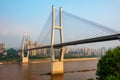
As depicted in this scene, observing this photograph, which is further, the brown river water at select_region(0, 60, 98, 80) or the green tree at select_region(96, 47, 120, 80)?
the brown river water at select_region(0, 60, 98, 80)

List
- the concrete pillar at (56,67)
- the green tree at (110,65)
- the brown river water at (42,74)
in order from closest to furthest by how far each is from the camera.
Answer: the green tree at (110,65) < the brown river water at (42,74) < the concrete pillar at (56,67)

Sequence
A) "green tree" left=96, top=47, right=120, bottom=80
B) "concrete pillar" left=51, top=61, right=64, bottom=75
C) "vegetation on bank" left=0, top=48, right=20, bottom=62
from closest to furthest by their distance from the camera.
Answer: "green tree" left=96, top=47, right=120, bottom=80 → "concrete pillar" left=51, top=61, right=64, bottom=75 → "vegetation on bank" left=0, top=48, right=20, bottom=62

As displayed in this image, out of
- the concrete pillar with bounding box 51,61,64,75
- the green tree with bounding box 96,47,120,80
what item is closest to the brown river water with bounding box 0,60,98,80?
the concrete pillar with bounding box 51,61,64,75

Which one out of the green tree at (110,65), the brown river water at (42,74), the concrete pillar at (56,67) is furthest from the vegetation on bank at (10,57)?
the green tree at (110,65)

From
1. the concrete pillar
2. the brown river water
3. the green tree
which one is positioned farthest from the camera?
the concrete pillar

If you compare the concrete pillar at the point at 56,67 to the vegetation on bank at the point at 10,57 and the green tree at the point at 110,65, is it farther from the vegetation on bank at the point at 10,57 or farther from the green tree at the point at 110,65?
the vegetation on bank at the point at 10,57

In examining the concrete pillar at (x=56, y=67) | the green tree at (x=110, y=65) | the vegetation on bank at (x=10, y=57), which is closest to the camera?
the green tree at (x=110, y=65)

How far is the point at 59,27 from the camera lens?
824 inches

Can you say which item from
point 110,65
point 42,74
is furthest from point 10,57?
point 110,65

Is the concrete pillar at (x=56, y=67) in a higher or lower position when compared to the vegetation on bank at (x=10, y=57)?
lower

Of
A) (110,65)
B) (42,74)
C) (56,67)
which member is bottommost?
(42,74)

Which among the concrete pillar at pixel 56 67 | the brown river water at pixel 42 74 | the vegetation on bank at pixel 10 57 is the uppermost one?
the vegetation on bank at pixel 10 57

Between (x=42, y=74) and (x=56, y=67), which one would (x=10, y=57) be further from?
(x=56, y=67)

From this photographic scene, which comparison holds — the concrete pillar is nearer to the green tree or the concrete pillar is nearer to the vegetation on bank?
the green tree
